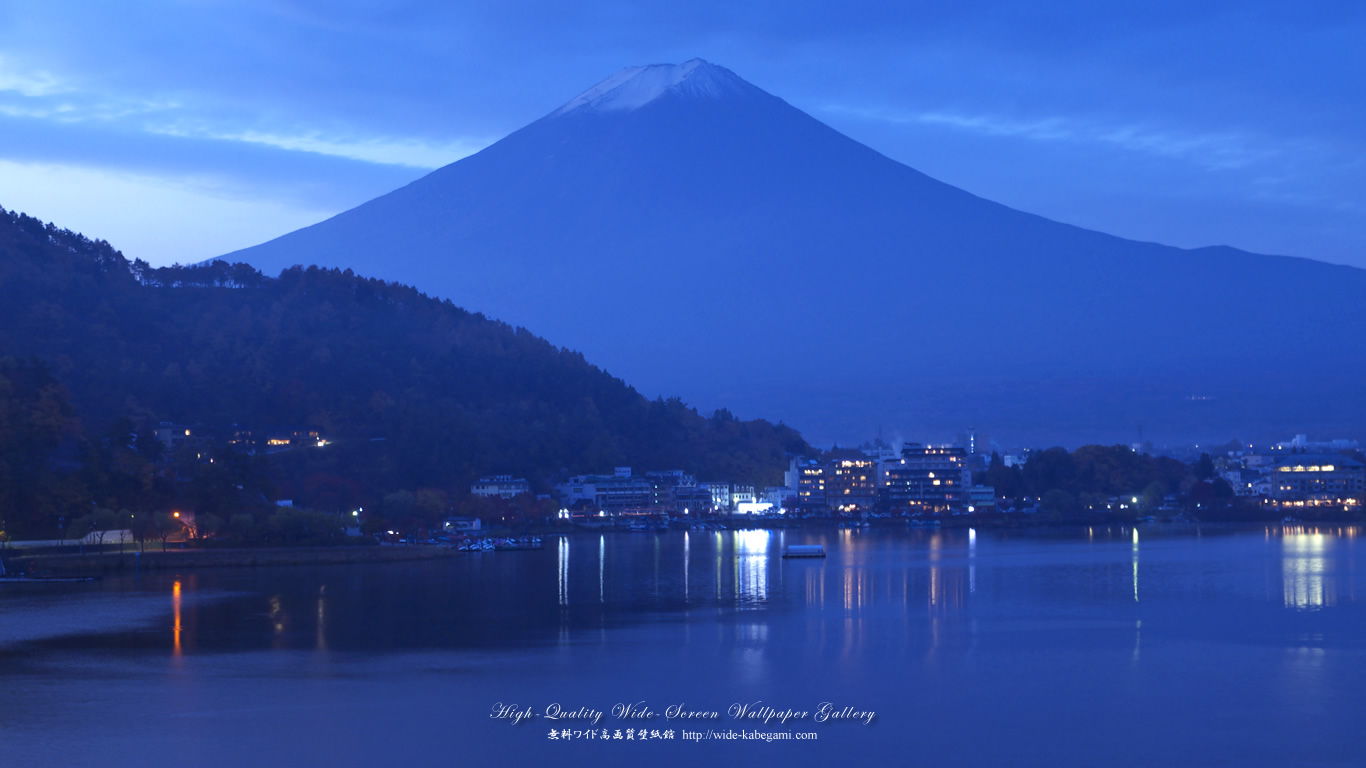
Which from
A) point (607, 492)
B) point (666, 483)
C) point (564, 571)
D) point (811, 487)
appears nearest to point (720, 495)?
point (666, 483)

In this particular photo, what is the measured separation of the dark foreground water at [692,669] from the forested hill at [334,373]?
74.5 ft

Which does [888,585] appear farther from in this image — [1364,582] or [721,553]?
[721,553]

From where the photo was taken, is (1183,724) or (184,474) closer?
(1183,724)

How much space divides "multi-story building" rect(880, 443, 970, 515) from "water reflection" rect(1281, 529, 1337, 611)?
907 inches

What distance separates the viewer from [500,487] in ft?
160

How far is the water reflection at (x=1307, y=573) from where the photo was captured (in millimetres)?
18328

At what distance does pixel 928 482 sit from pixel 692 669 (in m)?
A: 49.5

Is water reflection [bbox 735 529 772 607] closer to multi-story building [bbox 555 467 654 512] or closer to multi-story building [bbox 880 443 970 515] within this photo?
multi-story building [bbox 555 467 654 512]

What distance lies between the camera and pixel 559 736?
31.8 ft

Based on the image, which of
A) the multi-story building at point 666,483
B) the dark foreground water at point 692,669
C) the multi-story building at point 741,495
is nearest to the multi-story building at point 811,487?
the multi-story building at point 741,495

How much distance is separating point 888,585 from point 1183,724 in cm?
1130

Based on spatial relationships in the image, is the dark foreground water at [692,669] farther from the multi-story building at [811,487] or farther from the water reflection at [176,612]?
the multi-story building at [811,487]

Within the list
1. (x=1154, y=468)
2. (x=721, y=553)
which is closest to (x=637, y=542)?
(x=721, y=553)

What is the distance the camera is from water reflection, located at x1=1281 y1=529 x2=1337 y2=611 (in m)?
18.3
